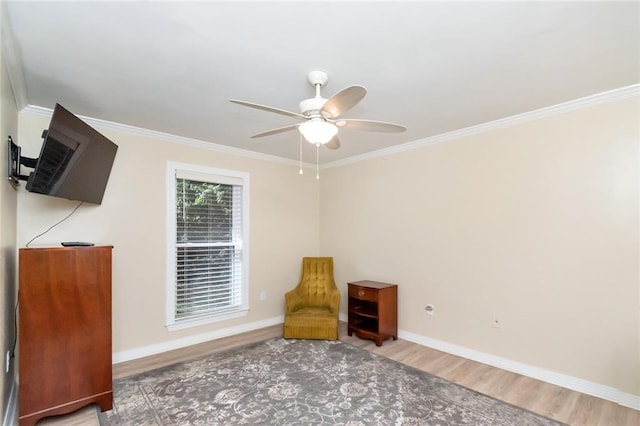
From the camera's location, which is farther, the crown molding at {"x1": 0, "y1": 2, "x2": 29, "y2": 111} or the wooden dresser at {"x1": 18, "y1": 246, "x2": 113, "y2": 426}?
the wooden dresser at {"x1": 18, "y1": 246, "x2": 113, "y2": 426}

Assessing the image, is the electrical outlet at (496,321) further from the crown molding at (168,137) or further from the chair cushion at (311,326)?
the crown molding at (168,137)

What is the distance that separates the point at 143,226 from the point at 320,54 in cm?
272

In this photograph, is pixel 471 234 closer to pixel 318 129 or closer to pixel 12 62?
pixel 318 129

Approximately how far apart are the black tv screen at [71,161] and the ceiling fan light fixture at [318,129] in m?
1.61

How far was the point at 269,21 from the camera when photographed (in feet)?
5.57

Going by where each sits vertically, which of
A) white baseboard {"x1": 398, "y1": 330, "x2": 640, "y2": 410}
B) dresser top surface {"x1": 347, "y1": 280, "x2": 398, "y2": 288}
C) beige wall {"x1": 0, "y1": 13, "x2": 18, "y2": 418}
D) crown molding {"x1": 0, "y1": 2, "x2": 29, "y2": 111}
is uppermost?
crown molding {"x1": 0, "y1": 2, "x2": 29, "y2": 111}

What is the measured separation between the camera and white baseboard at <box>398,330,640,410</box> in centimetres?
250

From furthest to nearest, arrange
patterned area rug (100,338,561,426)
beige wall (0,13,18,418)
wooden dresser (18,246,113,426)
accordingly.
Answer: patterned area rug (100,338,561,426) < wooden dresser (18,246,113,426) < beige wall (0,13,18,418)

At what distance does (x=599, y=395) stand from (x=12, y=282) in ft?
15.7

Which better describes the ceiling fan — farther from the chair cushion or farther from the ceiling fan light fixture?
the chair cushion

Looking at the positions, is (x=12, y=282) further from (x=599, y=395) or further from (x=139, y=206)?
(x=599, y=395)

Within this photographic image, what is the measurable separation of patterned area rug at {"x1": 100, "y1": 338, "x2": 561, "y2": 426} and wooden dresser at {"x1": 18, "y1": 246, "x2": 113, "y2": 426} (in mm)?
321

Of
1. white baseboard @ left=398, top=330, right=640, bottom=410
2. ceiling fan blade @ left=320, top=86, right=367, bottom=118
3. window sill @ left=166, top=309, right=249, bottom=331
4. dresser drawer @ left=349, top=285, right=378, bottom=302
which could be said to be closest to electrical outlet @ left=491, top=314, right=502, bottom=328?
white baseboard @ left=398, top=330, right=640, bottom=410

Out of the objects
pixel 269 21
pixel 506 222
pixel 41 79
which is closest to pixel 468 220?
pixel 506 222
